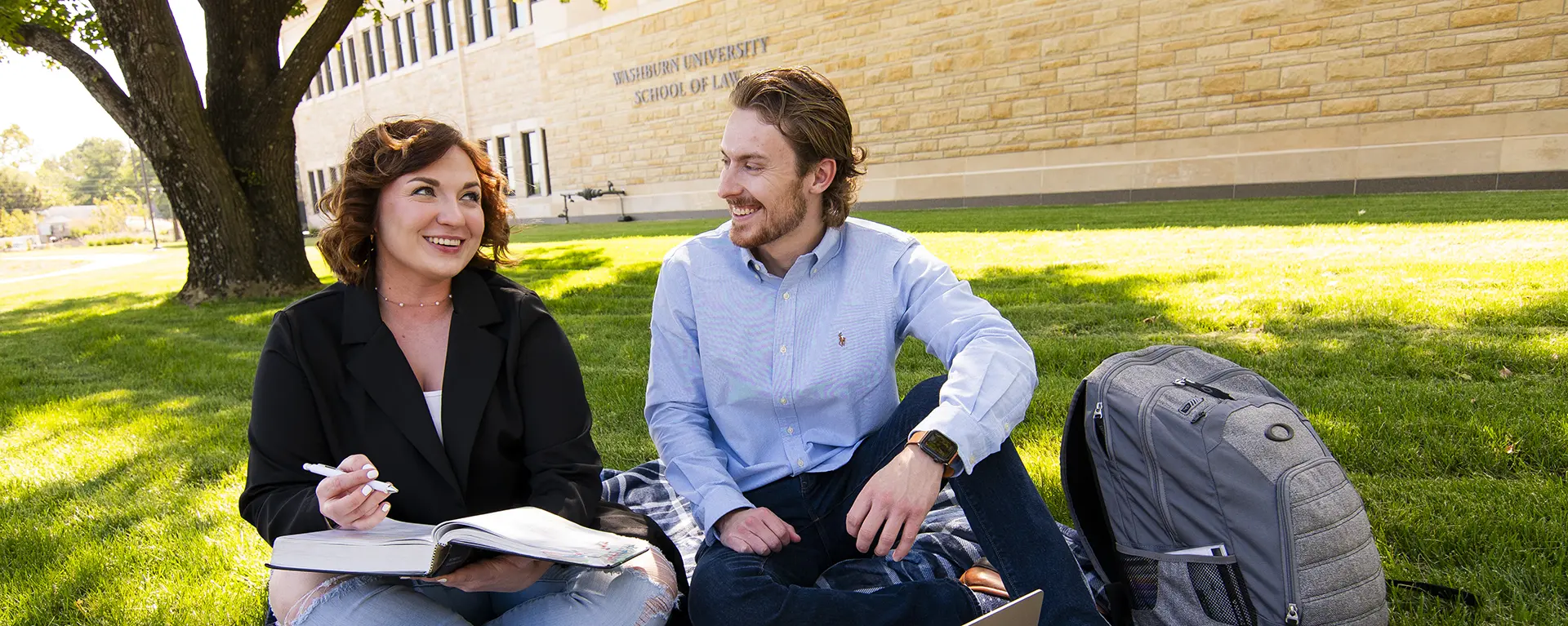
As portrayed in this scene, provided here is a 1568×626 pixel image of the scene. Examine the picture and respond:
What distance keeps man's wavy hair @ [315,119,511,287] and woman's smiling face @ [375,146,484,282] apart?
0.9 inches

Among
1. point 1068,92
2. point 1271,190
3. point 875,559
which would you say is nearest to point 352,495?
point 875,559

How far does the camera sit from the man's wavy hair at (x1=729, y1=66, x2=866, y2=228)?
2.26 m

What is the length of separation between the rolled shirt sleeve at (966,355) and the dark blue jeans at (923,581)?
0.09 meters

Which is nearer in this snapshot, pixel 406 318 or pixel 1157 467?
pixel 1157 467

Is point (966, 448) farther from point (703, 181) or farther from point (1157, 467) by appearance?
point (703, 181)

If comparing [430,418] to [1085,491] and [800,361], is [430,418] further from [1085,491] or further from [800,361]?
[1085,491]

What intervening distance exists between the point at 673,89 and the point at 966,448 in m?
19.7

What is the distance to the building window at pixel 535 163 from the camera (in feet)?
79.6

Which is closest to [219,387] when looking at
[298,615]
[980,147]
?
[298,615]

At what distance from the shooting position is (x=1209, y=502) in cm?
178

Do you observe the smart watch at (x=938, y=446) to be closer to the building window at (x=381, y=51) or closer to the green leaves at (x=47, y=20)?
the green leaves at (x=47, y=20)

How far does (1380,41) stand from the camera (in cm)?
1214

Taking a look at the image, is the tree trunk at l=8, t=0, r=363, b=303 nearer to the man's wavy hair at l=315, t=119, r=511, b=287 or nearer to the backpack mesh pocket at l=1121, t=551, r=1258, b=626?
the man's wavy hair at l=315, t=119, r=511, b=287

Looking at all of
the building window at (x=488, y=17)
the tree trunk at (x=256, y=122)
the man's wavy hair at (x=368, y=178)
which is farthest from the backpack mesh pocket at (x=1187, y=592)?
the building window at (x=488, y=17)
